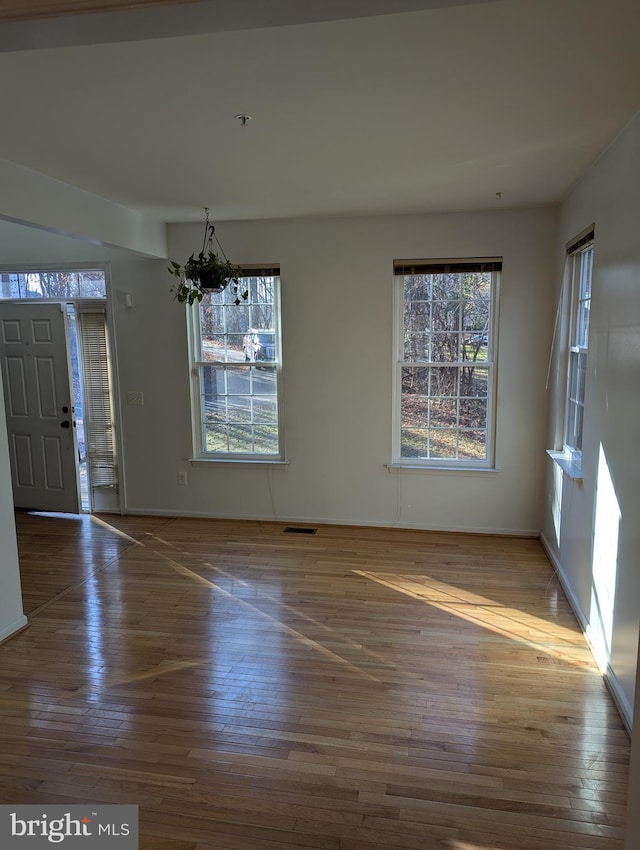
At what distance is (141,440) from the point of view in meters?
5.50

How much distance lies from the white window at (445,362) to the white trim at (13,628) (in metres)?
3.08

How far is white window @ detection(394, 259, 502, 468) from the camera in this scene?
481cm

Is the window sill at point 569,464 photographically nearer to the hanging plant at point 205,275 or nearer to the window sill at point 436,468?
the window sill at point 436,468

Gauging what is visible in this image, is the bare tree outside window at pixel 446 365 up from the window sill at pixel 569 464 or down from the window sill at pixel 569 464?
up

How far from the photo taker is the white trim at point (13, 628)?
328cm

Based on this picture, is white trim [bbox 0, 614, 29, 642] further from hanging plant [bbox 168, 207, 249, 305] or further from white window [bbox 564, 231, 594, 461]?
white window [bbox 564, 231, 594, 461]

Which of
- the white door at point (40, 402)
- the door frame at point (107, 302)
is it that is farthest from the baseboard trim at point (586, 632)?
the white door at point (40, 402)

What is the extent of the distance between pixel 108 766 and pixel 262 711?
2.21ft

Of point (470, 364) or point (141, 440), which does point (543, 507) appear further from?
point (141, 440)

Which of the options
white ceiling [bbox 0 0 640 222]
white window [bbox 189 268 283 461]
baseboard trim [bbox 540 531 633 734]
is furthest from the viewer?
white window [bbox 189 268 283 461]

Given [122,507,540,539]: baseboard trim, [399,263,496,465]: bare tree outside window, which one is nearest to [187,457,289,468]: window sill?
[122,507,540,539]: baseboard trim

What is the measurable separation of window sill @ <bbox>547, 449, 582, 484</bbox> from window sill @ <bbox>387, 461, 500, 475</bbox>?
65 centimetres

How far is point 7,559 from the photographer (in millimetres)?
3326

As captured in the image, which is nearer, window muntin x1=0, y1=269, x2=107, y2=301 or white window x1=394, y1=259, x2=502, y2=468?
white window x1=394, y1=259, x2=502, y2=468
